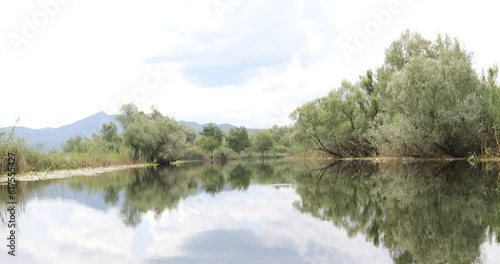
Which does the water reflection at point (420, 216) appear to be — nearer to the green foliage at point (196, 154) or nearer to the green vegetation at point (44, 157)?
the green vegetation at point (44, 157)

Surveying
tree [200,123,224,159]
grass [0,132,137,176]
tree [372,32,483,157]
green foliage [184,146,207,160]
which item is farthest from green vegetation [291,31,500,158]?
tree [200,123,224,159]

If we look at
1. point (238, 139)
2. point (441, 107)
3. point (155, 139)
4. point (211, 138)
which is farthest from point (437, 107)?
point (238, 139)

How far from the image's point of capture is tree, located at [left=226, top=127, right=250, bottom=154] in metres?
103

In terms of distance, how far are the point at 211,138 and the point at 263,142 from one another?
1647cm

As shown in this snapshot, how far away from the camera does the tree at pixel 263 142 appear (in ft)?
344

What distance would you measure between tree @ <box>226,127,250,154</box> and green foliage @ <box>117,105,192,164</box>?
154ft

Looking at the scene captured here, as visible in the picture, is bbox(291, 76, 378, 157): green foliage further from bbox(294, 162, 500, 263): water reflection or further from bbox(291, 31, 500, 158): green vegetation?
bbox(294, 162, 500, 263): water reflection

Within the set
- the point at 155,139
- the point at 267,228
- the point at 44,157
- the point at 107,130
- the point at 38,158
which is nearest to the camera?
the point at 267,228

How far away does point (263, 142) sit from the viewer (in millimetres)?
104875

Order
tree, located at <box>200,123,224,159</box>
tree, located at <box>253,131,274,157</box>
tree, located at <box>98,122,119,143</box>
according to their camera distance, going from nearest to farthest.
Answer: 1. tree, located at <box>98,122,119,143</box>
2. tree, located at <box>200,123,224,159</box>
3. tree, located at <box>253,131,274,157</box>

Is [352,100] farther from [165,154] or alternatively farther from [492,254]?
[492,254]

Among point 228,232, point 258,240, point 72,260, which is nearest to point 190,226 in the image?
point 228,232

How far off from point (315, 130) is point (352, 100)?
300 inches

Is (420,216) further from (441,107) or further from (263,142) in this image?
(263,142)
